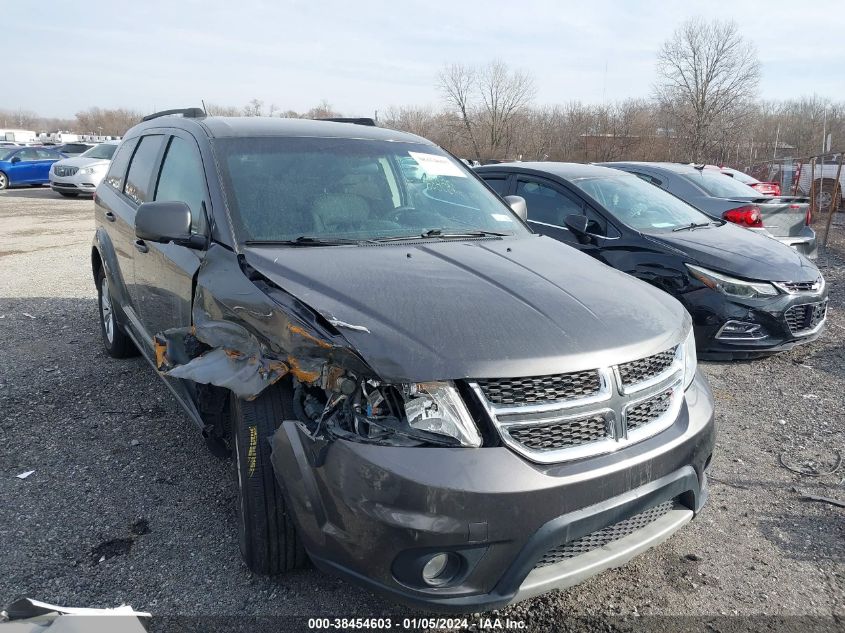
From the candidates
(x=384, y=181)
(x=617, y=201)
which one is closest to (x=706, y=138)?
(x=617, y=201)

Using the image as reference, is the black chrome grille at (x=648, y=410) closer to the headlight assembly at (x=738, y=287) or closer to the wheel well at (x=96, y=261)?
the headlight assembly at (x=738, y=287)

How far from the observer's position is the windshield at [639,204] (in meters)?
5.89

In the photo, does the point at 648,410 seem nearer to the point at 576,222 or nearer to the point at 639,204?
the point at 576,222

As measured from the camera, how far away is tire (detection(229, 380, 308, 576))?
241cm

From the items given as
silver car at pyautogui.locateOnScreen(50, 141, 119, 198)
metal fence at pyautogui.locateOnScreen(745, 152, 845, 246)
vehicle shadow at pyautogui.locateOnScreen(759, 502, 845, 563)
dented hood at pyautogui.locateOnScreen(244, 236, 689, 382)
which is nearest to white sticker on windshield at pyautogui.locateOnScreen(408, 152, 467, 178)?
dented hood at pyautogui.locateOnScreen(244, 236, 689, 382)

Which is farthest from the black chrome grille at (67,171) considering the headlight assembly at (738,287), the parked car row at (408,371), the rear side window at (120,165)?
the headlight assembly at (738,287)

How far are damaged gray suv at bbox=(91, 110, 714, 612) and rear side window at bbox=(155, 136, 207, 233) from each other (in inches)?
1.0

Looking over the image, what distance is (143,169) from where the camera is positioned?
4316 mm

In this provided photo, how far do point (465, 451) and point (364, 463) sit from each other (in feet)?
1.03

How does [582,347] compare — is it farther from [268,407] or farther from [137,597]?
[137,597]

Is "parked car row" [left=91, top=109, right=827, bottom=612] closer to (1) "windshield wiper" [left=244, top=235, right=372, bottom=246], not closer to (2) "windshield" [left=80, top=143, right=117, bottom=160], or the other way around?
(1) "windshield wiper" [left=244, top=235, right=372, bottom=246]

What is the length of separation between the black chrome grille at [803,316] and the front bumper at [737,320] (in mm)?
37

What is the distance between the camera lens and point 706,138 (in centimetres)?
4391

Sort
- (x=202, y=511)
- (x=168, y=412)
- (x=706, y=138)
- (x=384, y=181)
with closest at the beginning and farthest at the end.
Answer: (x=202, y=511) < (x=384, y=181) < (x=168, y=412) < (x=706, y=138)
